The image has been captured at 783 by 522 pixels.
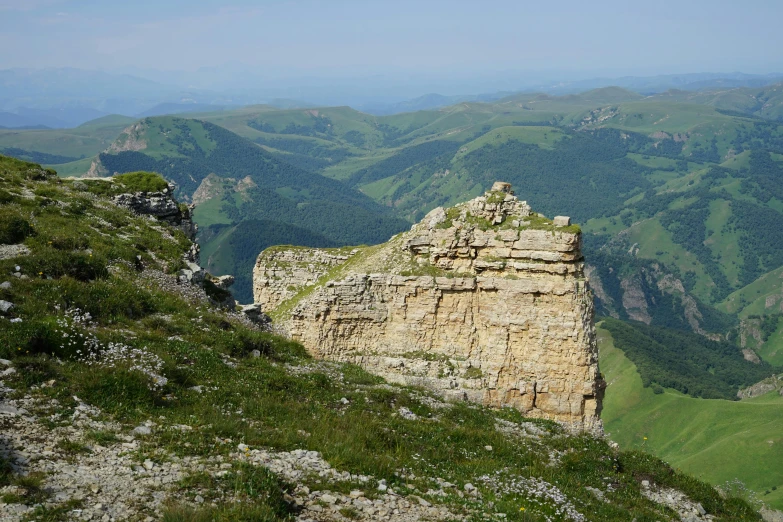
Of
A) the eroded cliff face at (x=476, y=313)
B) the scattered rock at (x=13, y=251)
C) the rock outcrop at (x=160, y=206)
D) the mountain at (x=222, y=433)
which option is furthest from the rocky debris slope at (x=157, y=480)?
the rock outcrop at (x=160, y=206)

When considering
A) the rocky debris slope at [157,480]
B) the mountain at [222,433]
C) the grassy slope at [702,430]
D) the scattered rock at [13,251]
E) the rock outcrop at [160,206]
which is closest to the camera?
the rocky debris slope at [157,480]

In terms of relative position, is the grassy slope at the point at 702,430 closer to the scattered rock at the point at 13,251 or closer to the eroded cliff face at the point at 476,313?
the eroded cliff face at the point at 476,313

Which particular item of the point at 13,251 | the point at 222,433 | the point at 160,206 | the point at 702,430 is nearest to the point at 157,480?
the point at 222,433

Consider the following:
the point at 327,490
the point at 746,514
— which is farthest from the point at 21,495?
the point at 746,514

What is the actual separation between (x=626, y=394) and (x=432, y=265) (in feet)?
362

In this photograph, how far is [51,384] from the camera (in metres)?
12.0

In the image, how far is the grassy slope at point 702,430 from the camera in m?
81.6

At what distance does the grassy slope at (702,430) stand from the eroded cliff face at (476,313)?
147ft

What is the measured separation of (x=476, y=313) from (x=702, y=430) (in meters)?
92.8

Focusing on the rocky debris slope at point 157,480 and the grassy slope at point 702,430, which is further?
the grassy slope at point 702,430

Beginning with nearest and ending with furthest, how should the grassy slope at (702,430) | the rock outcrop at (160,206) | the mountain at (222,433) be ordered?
the mountain at (222,433), the rock outcrop at (160,206), the grassy slope at (702,430)

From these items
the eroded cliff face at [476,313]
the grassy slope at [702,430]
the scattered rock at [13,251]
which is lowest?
the grassy slope at [702,430]

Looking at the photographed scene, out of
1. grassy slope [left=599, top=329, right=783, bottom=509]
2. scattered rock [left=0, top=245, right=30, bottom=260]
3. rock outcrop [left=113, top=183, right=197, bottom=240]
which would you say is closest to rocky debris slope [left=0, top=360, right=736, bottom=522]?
scattered rock [left=0, top=245, right=30, bottom=260]

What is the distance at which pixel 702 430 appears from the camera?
101m
